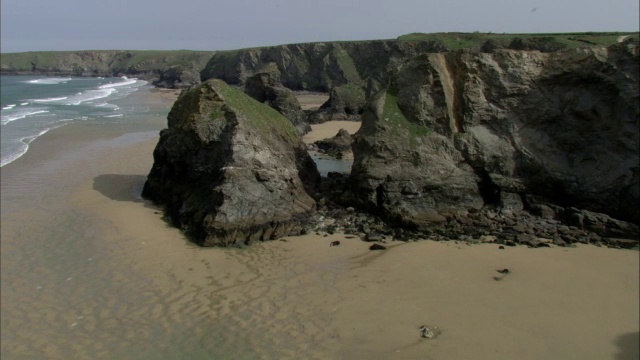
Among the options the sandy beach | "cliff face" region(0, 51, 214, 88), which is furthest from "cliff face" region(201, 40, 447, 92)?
the sandy beach

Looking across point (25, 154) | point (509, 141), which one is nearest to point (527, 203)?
point (509, 141)

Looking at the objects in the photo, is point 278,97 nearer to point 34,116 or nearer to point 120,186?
point 120,186

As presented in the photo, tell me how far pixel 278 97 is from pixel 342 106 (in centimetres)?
740

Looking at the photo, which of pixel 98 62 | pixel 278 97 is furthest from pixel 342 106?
pixel 98 62

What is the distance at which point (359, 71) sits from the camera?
81438mm

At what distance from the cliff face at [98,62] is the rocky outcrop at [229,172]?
129 m

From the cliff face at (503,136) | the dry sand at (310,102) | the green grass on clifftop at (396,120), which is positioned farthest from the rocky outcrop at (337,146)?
the dry sand at (310,102)

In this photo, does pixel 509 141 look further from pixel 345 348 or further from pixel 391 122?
pixel 345 348

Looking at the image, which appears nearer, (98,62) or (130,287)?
(130,287)

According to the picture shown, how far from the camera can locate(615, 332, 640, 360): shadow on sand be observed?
8.48 m

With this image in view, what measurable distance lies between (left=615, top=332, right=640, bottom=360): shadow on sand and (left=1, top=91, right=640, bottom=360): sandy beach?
24 millimetres

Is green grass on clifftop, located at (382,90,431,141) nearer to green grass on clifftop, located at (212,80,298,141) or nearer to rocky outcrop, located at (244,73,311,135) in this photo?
green grass on clifftop, located at (212,80,298,141)

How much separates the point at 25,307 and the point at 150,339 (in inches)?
146

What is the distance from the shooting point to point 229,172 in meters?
15.5
